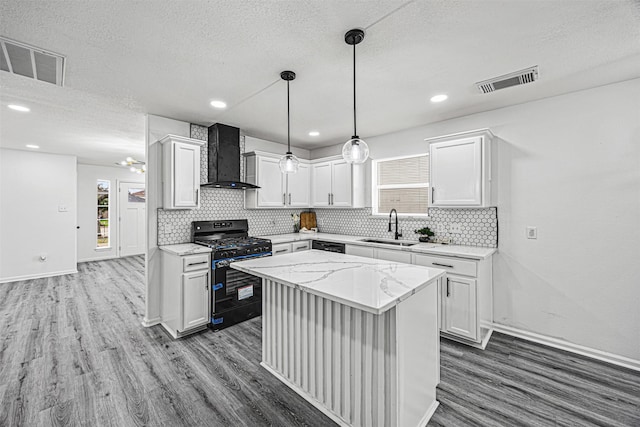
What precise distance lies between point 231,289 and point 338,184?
2254 millimetres

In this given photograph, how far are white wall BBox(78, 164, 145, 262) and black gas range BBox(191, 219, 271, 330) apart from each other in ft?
17.5

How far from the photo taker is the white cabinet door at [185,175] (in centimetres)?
325

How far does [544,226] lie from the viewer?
288 centimetres

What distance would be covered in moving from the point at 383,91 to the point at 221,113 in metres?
1.92

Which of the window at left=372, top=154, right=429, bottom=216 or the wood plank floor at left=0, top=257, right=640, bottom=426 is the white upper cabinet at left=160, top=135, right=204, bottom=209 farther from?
the window at left=372, top=154, right=429, bottom=216

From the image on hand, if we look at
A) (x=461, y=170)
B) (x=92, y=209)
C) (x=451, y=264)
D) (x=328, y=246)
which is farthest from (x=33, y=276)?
(x=461, y=170)

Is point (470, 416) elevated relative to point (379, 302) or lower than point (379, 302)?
lower

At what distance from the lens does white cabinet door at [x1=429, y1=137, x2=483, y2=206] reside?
3000 millimetres

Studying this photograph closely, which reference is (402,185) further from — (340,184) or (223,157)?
(223,157)

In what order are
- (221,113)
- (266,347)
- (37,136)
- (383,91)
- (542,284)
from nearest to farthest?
(266,347) < (383,91) < (542,284) < (221,113) < (37,136)

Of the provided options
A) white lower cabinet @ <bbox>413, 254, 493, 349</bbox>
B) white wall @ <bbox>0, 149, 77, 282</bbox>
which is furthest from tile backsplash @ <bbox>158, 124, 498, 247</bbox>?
white wall @ <bbox>0, 149, 77, 282</bbox>

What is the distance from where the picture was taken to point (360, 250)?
3719 mm

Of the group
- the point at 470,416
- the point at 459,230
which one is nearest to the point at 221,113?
the point at 459,230

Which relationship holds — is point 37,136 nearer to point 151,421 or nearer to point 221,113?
point 221,113
